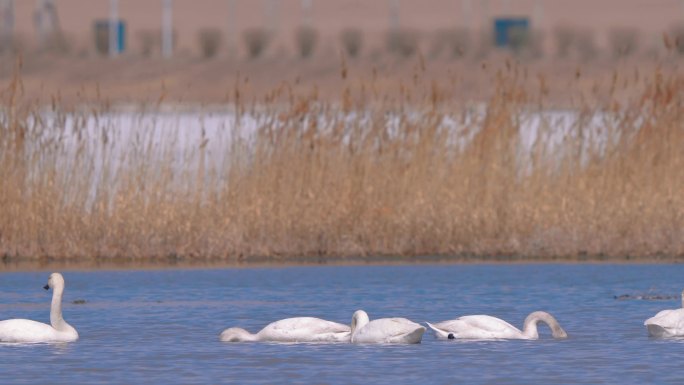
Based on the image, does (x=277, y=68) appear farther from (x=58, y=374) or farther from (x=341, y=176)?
(x=58, y=374)

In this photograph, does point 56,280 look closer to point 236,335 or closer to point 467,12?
point 236,335

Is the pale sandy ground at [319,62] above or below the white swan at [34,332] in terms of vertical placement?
above

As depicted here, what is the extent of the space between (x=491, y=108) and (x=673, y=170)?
186 cm

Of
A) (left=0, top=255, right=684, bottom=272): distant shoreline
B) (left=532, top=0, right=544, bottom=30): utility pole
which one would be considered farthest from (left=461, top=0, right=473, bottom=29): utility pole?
(left=0, top=255, right=684, bottom=272): distant shoreline

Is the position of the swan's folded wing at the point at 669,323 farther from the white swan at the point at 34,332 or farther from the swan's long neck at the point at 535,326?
the white swan at the point at 34,332

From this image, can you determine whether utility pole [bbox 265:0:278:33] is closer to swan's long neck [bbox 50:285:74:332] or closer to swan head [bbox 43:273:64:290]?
swan head [bbox 43:273:64:290]

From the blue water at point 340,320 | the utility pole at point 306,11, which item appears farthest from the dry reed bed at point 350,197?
the utility pole at point 306,11

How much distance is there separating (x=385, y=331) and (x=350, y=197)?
536 cm

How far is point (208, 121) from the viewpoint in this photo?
3469cm

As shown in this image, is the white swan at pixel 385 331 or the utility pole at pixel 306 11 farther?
the utility pole at pixel 306 11

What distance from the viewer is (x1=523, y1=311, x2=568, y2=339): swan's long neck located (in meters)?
11.7

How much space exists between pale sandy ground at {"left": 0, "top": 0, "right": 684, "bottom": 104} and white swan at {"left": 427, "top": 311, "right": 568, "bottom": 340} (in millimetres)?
34731

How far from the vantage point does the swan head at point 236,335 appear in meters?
11.6

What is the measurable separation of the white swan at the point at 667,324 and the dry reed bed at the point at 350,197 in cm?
512
